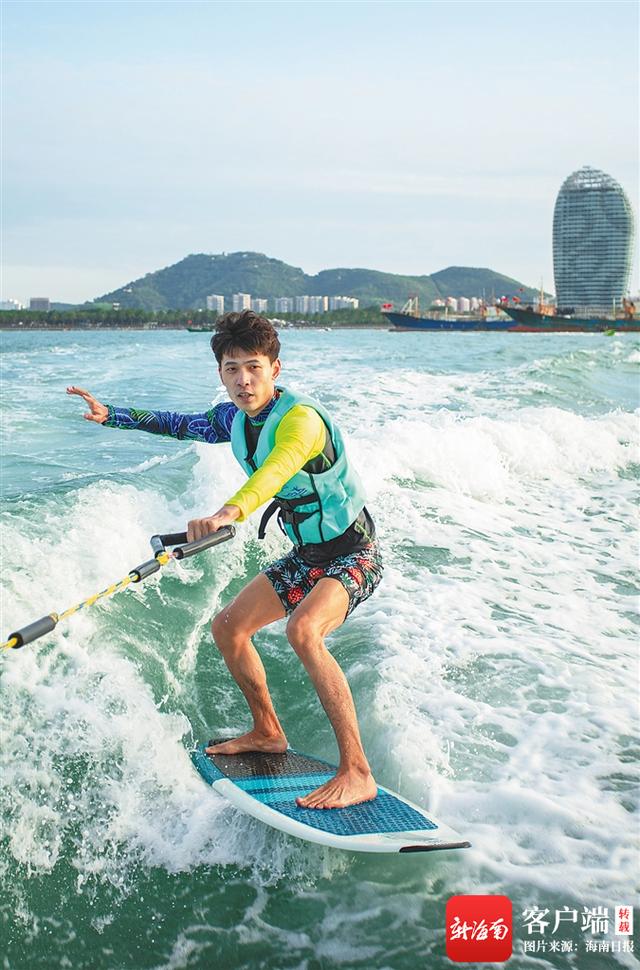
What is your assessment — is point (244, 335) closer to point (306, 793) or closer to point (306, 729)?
point (306, 793)

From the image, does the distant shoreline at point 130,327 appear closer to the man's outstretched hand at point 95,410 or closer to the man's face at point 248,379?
the man's outstretched hand at point 95,410

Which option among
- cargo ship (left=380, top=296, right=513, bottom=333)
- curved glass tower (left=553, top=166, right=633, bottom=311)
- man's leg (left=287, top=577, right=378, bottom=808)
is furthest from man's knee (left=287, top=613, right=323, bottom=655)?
curved glass tower (left=553, top=166, right=633, bottom=311)

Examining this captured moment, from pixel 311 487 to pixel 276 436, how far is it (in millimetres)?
300

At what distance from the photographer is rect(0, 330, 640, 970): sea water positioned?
11.1 ft

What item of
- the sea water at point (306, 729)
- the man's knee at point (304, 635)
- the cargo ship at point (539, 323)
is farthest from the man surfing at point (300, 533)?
the cargo ship at point (539, 323)

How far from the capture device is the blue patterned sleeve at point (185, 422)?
4160mm

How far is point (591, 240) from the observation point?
152750 mm

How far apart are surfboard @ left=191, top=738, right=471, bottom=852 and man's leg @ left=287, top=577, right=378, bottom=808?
55 mm

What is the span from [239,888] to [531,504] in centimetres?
760

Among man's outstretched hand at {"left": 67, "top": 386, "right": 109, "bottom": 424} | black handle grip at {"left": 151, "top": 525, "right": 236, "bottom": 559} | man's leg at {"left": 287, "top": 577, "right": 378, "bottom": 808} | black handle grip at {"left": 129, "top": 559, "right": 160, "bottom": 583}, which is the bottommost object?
man's leg at {"left": 287, "top": 577, "right": 378, "bottom": 808}

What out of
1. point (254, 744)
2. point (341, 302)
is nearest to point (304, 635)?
point (254, 744)

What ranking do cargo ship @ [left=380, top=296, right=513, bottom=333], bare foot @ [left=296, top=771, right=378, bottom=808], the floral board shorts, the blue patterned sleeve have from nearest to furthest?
bare foot @ [left=296, top=771, right=378, bottom=808], the floral board shorts, the blue patterned sleeve, cargo ship @ [left=380, top=296, right=513, bottom=333]

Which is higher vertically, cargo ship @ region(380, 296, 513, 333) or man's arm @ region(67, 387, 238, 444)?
cargo ship @ region(380, 296, 513, 333)

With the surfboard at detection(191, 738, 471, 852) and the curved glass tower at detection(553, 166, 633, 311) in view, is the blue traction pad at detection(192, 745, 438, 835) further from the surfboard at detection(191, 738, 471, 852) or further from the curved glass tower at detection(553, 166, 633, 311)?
the curved glass tower at detection(553, 166, 633, 311)
